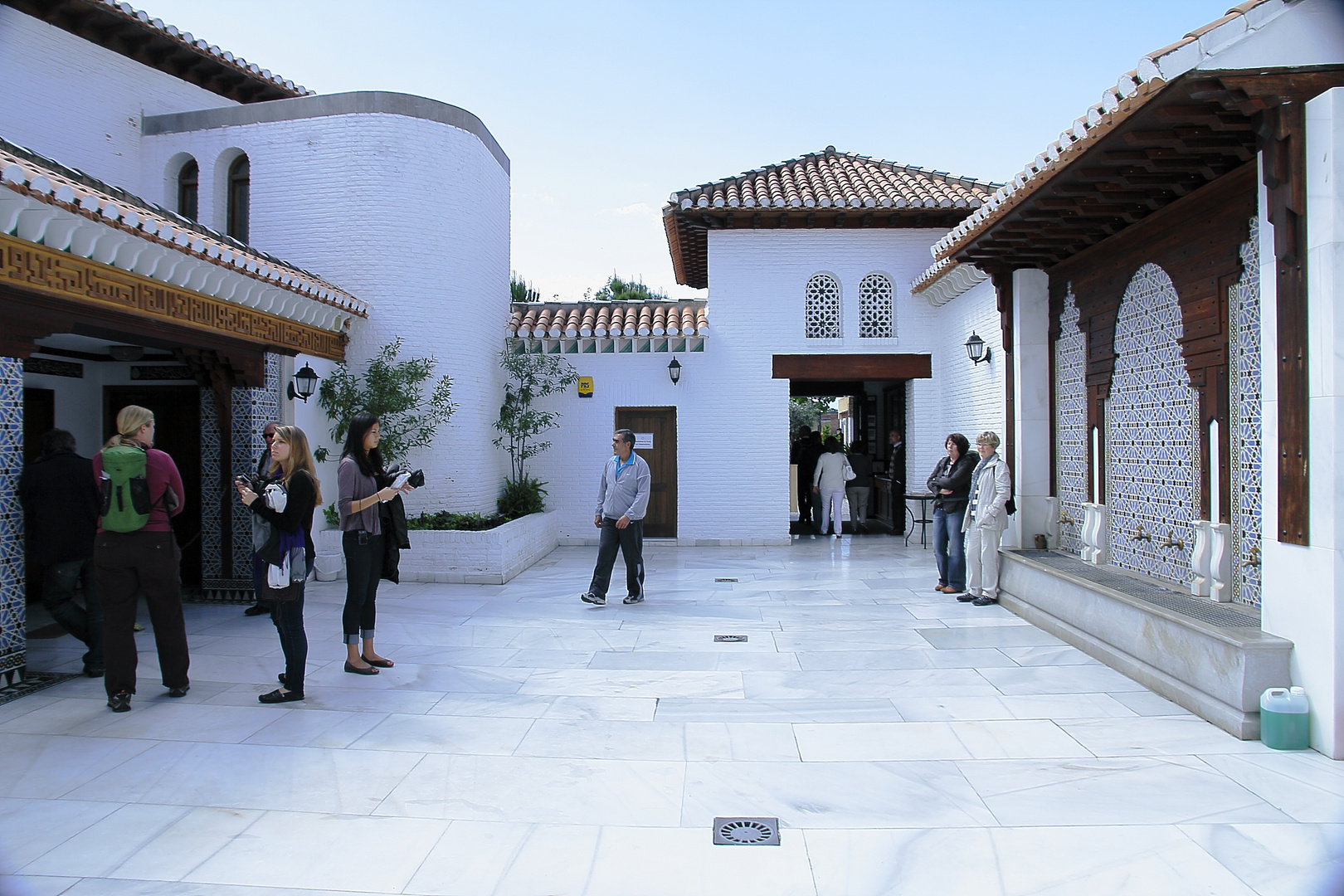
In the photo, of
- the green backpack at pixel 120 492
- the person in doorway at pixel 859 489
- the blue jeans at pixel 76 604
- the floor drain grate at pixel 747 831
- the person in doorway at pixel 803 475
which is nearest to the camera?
the floor drain grate at pixel 747 831

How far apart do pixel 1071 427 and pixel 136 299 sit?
26.0 feet

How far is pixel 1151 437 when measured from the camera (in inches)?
256

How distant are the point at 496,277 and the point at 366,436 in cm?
690

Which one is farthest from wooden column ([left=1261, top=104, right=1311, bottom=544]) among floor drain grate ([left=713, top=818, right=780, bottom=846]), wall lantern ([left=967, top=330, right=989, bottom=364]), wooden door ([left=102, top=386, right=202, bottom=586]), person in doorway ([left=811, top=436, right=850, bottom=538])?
wooden door ([left=102, top=386, right=202, bottom=586])

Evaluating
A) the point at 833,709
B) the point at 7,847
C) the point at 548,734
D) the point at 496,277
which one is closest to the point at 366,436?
the point at 548,734

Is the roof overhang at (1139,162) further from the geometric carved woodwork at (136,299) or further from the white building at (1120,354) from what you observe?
the geometric carved woodwork at (136,299)

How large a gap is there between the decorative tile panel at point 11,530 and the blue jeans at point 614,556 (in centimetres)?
433

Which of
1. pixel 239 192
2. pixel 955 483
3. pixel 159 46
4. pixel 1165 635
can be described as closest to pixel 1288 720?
pixel 1165 635

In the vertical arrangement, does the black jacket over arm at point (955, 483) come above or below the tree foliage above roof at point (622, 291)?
below

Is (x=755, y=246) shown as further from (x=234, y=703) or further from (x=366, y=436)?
(x=234, y=703)

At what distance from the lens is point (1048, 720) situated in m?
4.71

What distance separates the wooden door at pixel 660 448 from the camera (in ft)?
41.2

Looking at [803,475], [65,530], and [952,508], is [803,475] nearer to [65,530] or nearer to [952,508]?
[952,508]

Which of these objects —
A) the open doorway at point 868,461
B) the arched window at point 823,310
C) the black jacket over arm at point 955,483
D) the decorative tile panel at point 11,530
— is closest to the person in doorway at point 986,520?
the black jacket over arm at point 955,483
